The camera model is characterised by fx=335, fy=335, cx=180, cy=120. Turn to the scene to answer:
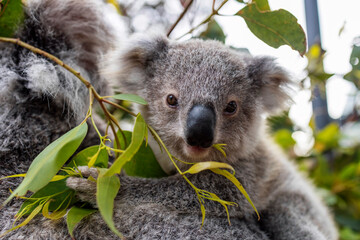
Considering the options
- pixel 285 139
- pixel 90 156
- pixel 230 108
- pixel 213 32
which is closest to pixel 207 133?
pixel 230 108

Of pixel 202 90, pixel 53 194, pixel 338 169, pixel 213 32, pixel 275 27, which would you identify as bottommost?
pixel 338 169

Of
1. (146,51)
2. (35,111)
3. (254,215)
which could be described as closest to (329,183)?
(254,215)

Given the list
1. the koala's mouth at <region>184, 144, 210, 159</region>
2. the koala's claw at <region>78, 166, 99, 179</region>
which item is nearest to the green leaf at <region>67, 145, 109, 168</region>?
the koala's claw at <region>78, 166, 99, 179</region>

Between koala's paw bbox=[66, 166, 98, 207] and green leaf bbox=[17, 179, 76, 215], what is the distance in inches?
1.4

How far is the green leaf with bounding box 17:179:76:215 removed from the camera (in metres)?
1.30

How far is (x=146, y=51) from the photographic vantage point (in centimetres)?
193

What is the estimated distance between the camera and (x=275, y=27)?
164cm

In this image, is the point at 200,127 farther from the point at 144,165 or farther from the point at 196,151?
the point at 144,165

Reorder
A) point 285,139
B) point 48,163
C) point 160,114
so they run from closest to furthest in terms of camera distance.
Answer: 1. point 48,163
2. point 160,114
3. point 285,139

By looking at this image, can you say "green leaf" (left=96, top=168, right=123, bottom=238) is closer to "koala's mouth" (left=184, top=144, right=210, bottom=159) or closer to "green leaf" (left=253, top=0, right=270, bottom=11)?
"koala's mouth" (left=184, top=144, right=210, bottom=159)

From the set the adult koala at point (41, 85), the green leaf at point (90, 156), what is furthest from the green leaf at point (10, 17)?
the green leaf at point (90, 156)

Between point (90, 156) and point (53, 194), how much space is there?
21 cm

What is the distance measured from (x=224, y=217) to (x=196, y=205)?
0.18m

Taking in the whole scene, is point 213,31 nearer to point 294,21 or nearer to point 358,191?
point 294,21
